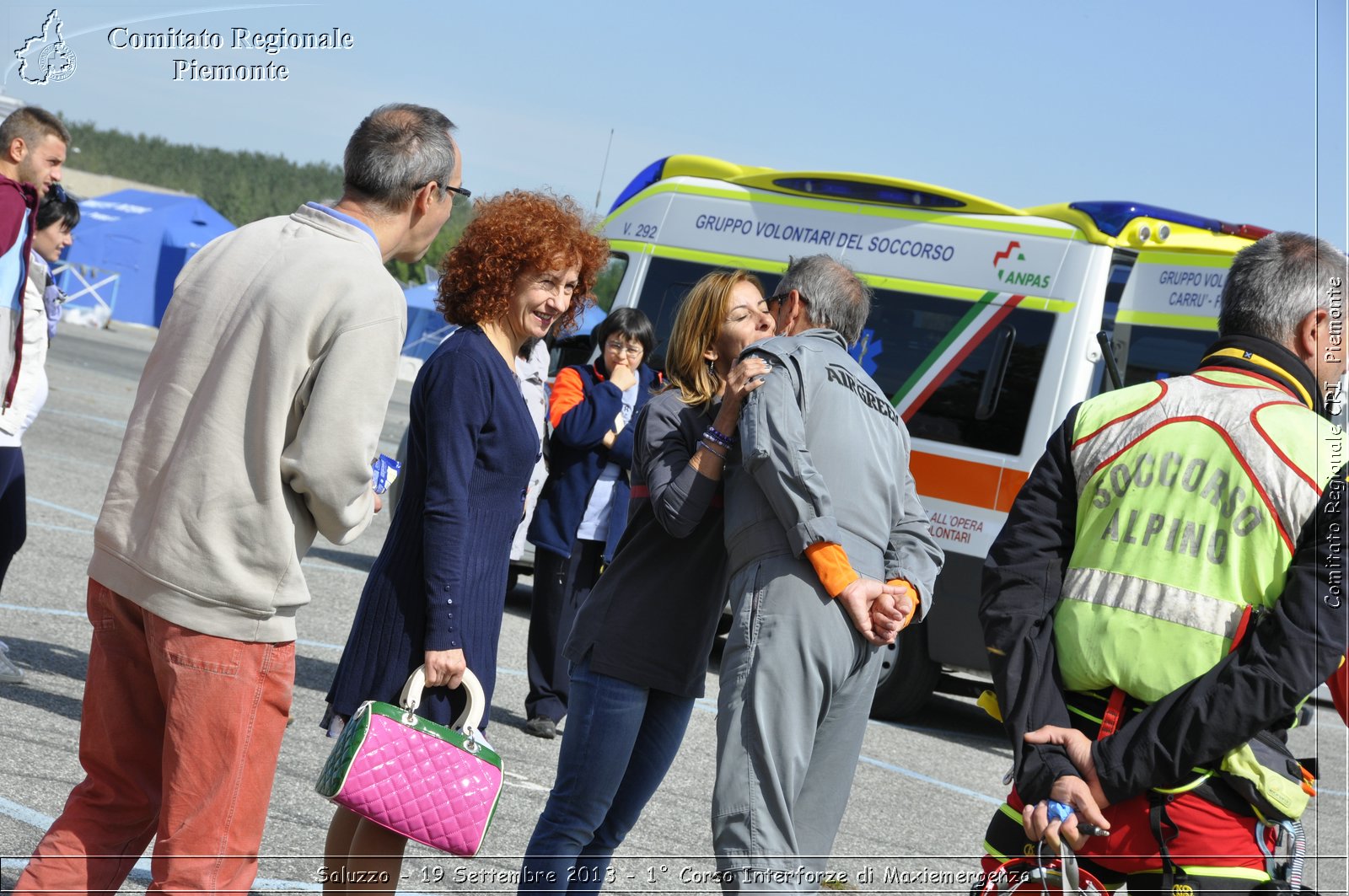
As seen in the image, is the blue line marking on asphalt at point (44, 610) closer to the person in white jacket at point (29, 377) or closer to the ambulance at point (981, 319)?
the person in white jacket at point (29, 377)

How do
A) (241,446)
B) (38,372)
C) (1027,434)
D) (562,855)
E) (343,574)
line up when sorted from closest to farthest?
(241,446) → (562,855) → (38,372) → (1027,434) → (343,574)

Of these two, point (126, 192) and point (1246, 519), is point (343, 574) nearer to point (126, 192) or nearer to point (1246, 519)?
point (1246, 519)

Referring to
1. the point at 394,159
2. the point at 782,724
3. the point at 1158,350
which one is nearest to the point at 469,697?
the point at 782,724

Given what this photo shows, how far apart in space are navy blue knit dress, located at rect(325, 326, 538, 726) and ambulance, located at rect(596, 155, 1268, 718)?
493cm

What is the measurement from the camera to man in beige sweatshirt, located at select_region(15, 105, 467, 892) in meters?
2.53

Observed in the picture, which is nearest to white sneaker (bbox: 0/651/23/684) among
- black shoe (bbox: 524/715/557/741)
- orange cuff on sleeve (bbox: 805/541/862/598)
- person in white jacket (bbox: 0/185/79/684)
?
person in white jacket (bbox: 0/185/79/684)

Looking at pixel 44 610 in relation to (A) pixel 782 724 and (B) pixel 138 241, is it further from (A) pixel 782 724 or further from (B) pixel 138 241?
(B) pixel 138 241

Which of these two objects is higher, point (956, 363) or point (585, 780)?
point (956, 363)

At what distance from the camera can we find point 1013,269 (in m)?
8.05

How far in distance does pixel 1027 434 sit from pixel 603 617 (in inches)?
190

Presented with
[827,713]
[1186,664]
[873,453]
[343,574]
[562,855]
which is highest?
[873,453]

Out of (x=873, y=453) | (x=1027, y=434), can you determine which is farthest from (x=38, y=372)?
(x=1027, y=434)

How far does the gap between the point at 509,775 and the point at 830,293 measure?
2.89 m

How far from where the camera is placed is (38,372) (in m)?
5.45
